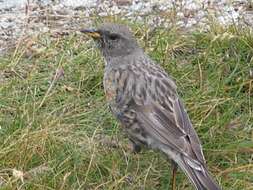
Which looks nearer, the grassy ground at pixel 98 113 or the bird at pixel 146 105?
the bird at pixel 146 105

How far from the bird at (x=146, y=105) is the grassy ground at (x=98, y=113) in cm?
28

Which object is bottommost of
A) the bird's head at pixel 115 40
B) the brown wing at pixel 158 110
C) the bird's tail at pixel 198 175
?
the bird's tail at pixel 198 175

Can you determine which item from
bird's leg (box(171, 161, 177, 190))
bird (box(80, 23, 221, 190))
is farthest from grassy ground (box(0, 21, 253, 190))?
bird (box(80, 23, 221, 190))

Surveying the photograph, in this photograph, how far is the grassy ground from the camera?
5965 millimetres

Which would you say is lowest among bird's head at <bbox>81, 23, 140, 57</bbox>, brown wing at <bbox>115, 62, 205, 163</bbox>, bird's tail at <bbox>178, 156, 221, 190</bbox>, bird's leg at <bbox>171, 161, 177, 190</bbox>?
bird's leg at <bbox>171, 161, 177, 190</bbox>

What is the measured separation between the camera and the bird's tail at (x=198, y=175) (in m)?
5.58

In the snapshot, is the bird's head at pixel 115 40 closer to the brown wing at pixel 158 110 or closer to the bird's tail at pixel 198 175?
the brown wing at pixel 158 110

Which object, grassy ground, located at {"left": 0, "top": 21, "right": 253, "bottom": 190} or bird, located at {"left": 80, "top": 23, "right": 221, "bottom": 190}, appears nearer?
bird, located at {"left": 80, "top": 23, "right": 221, "bottom": 190}

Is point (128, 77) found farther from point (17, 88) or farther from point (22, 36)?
point (22, 36)

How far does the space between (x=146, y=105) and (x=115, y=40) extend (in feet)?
2.42

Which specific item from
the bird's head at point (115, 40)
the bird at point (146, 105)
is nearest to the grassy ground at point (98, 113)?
the bird at point (146, 105)

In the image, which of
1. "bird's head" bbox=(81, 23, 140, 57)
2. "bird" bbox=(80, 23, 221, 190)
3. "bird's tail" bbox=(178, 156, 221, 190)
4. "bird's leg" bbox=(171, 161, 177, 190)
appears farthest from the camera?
"bird's head" bbox=(81, 23, 140, 57)

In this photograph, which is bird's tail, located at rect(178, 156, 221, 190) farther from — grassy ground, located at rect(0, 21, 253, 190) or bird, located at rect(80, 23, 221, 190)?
grassy ground, located at rect(0, 21, 253, 190)

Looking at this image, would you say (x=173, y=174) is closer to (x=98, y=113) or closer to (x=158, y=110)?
(x=158, y=110)
